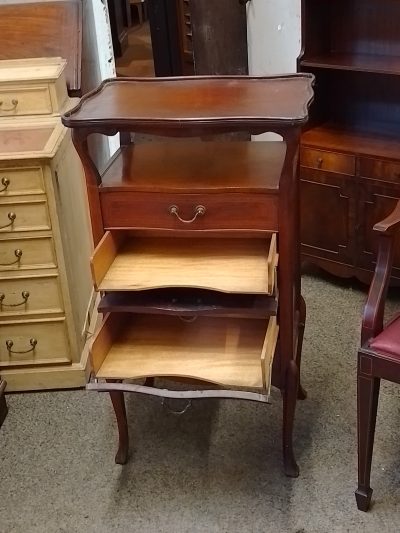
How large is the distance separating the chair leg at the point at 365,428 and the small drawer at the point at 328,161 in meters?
1.07

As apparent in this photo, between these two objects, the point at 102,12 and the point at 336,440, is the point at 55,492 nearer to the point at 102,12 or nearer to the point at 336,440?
the point at 336,440

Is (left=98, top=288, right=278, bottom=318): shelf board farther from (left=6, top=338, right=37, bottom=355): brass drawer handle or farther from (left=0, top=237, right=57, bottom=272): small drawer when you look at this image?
(left=6, top=338, right=37, bottom=355): brass drawer handle

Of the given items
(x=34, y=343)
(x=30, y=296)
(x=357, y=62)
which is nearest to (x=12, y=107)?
(x=30, y=296)

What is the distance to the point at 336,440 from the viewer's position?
79.9 inches

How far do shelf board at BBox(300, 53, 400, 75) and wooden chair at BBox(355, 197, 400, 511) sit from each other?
0.93m

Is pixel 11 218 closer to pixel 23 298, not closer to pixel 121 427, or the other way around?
pixel 23 298

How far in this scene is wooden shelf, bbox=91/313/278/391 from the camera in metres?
1.68

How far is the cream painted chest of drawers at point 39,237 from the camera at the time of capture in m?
2.05

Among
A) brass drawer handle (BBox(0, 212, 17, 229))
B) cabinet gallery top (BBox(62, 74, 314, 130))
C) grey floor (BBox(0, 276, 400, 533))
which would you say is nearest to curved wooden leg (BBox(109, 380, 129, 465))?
grey floor (BBox(0, 276, 400, 533))

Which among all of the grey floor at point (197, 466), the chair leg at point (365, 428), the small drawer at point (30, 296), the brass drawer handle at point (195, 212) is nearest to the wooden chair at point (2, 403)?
the grey floor at point (197, 466)

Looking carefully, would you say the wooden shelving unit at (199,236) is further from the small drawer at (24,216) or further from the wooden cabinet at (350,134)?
the wooden cabinet at (350,134)

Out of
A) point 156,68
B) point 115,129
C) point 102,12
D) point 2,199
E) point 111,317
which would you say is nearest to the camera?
point 115,129

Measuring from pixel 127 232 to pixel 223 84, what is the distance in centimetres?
46

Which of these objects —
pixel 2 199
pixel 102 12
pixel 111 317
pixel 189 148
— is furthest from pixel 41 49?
pixel 111 317
